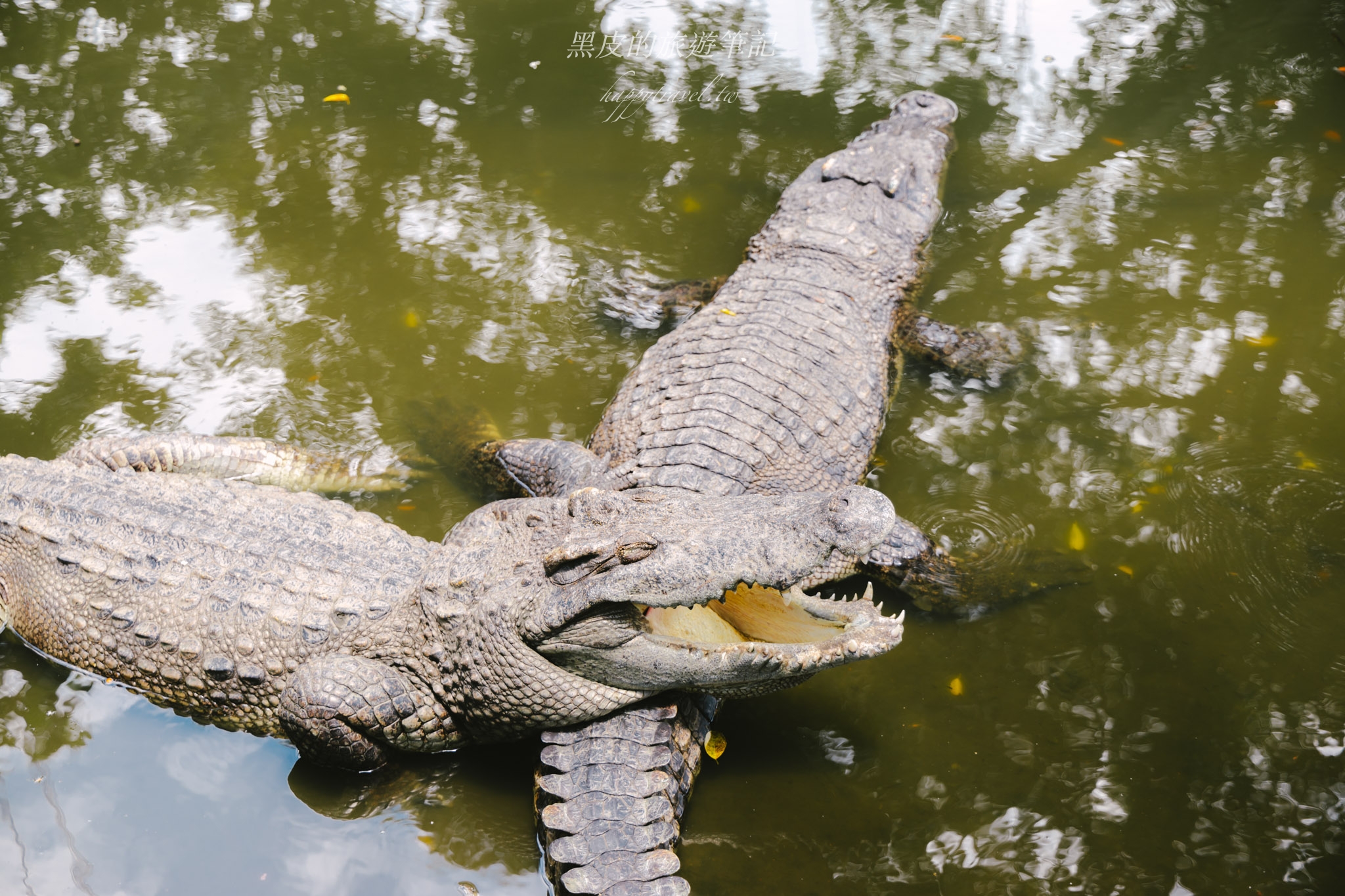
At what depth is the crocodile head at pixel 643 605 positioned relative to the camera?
2641 millimetres

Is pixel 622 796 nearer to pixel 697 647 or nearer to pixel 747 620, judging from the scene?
pixel 697 647

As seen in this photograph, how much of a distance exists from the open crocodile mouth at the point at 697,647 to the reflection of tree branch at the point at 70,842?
1.61 m

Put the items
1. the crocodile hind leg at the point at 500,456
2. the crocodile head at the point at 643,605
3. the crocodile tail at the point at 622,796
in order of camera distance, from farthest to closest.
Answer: the crocodile hind leg at the point at 500,456
the crocodile head at the point at 643,605
the crocodile tail at the point at 622,796

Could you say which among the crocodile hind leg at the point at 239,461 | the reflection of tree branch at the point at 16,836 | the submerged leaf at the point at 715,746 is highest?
the crocodile hind leg at the point at 239,461

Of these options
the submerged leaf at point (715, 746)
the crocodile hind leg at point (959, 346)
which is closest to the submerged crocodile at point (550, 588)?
the submerged leaf at point (715, 746)

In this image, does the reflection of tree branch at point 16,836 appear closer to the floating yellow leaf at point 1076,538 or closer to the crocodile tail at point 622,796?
the crocodile tail at point 622,796

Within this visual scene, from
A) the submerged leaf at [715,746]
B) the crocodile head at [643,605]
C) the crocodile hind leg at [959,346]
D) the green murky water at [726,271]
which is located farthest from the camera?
the crocodile hind leg at [959,346]

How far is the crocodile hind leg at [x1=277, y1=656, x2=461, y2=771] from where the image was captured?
2.88 meters

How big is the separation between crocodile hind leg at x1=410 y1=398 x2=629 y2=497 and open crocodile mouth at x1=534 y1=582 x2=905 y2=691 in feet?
2.84

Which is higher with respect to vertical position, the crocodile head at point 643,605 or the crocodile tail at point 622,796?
the crocodile head at point 643,605

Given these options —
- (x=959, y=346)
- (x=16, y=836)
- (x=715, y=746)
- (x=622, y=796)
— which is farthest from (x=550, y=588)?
(x=959, y=346)

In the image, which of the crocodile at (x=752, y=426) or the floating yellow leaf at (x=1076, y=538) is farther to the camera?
the floating yellow leaf at (x=1076, y=538)

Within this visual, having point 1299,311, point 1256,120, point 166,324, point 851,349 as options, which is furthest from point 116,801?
point 1256,120

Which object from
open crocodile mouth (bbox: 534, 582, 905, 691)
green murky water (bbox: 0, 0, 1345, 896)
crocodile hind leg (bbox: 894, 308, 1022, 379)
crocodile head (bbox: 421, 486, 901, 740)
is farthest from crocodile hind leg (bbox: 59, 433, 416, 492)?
crocodile hind leg (bbox: 894, 308, 1022, 379)
